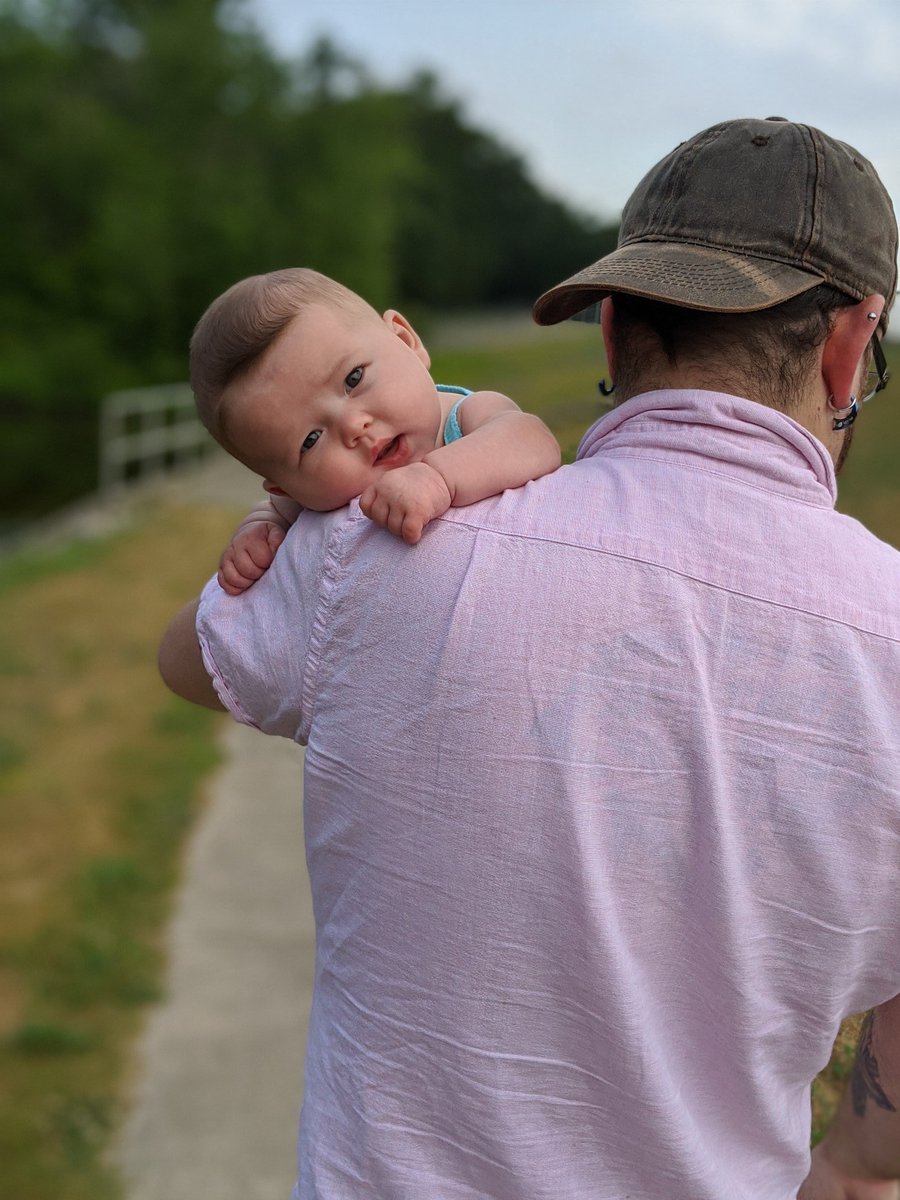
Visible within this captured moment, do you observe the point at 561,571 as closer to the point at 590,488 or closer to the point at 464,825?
the point at 590,488

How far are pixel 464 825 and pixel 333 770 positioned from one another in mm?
151

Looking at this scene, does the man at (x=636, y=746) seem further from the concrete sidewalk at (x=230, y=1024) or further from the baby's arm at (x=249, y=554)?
the concrete sidewalk at (x=230, y=1024)

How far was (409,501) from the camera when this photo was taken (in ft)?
3.77

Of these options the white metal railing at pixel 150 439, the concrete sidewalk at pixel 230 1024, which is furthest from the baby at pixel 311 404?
the white metal railing at pixel 150 439

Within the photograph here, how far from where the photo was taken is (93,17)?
96.5 ft

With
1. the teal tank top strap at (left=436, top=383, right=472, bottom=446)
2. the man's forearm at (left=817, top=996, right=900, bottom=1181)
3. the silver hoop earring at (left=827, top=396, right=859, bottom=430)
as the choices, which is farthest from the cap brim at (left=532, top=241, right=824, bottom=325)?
the man's forearm at (left=817, top=996, right=900, bottom=1181)

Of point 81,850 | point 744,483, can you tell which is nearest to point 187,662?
point 744,483

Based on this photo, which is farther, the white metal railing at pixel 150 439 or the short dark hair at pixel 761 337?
the white metal railing at pixel 150 439

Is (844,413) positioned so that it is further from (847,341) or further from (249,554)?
(249,554)

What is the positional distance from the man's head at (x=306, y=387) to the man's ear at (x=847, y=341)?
1.53 ft

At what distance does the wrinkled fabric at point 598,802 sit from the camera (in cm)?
108

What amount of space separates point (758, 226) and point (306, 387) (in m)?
0.53

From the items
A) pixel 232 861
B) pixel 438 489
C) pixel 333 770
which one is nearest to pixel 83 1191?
pixel 232 861

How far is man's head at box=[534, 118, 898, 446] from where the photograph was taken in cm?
122
